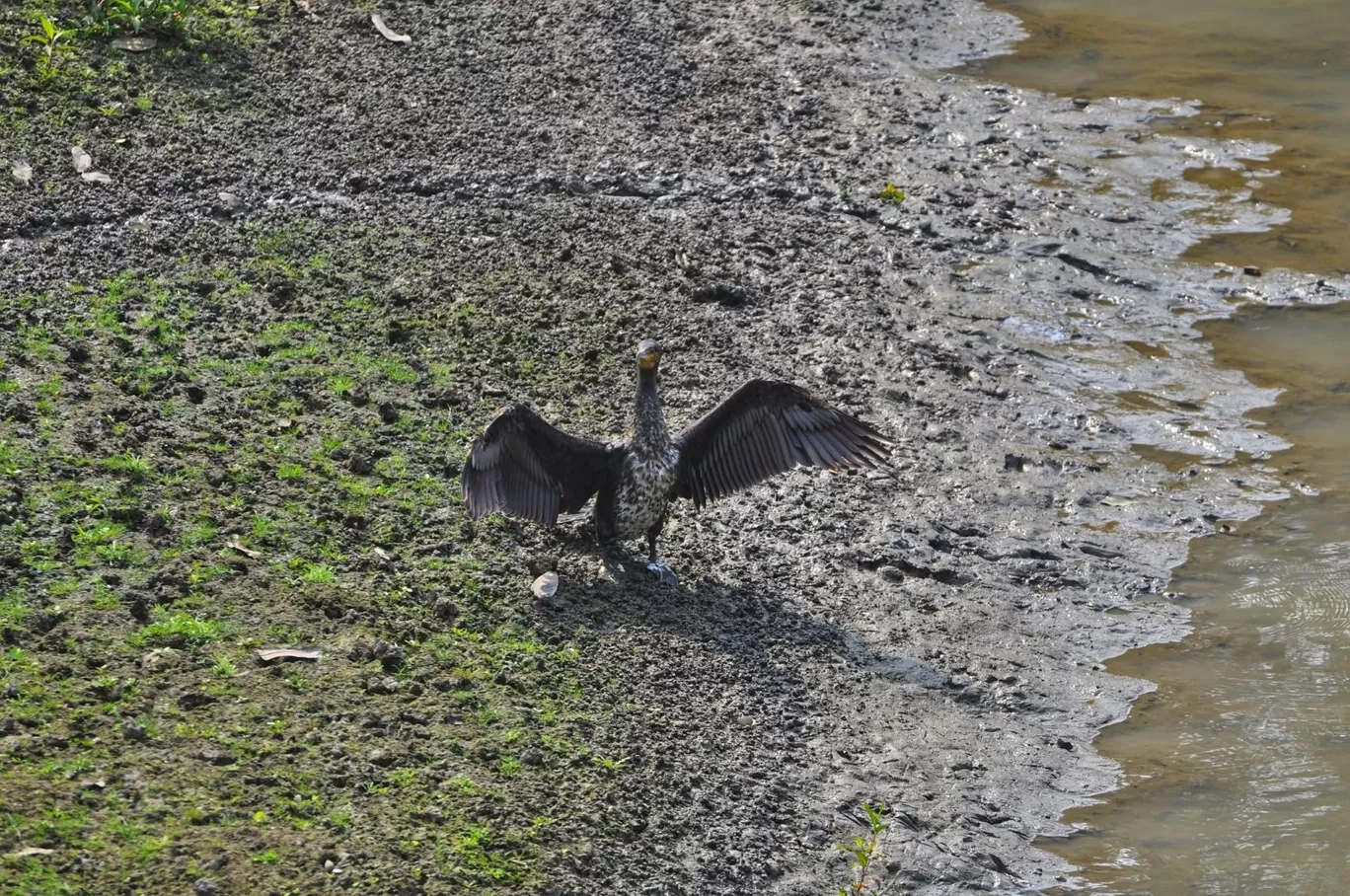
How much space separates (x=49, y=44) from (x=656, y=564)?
19.6ft

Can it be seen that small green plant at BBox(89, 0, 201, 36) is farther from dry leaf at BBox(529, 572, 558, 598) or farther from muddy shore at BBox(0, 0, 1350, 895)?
dry leaf at BBox(529, 572, 558, 598)

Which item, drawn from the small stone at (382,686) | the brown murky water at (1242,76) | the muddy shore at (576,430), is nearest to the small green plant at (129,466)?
the muddy shore at (576,430)

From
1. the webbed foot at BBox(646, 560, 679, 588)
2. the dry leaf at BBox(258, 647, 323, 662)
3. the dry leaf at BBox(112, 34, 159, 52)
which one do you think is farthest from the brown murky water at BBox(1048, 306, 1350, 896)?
the dry leaf at BBox(112, 34, 159, 52)

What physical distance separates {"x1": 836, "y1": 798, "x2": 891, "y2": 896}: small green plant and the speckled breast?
5.71ft

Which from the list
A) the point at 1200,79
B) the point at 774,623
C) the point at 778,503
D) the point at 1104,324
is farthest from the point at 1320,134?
the point at 774,623

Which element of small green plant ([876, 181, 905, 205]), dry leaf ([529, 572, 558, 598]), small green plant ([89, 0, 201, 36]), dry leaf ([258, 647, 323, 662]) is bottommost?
dry leaf ([529, 572, 558, 598])

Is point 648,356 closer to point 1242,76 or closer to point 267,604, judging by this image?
point 267,604

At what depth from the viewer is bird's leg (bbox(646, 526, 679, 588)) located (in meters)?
7.23

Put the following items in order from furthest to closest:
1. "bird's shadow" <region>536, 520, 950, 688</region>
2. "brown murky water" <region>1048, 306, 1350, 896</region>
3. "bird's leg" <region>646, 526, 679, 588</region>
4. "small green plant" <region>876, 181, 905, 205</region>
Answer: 1. "small green plant" <region>876, 181, 905, 205</region>
2. "bird's leg" <region>646, 526, 679, 588</region>
3. "bird's shadow" <region>536, 520, 950, 688</region>
4. "brown murky water" <region>1048, 306, 1350, 896</region>

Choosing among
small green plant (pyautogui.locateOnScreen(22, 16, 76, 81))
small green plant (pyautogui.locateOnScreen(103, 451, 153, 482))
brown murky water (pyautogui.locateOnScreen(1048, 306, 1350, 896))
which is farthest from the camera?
small green plant (pyautogui.locateOnScreen(22, 16, 76, 81))

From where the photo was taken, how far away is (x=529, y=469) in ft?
Answer: 23.2

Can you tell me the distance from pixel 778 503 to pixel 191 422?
2.74 m

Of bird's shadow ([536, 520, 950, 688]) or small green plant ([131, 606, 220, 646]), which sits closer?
small green plant ([131, 606, 220, 646])

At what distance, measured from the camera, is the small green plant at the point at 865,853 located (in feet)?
17.8
